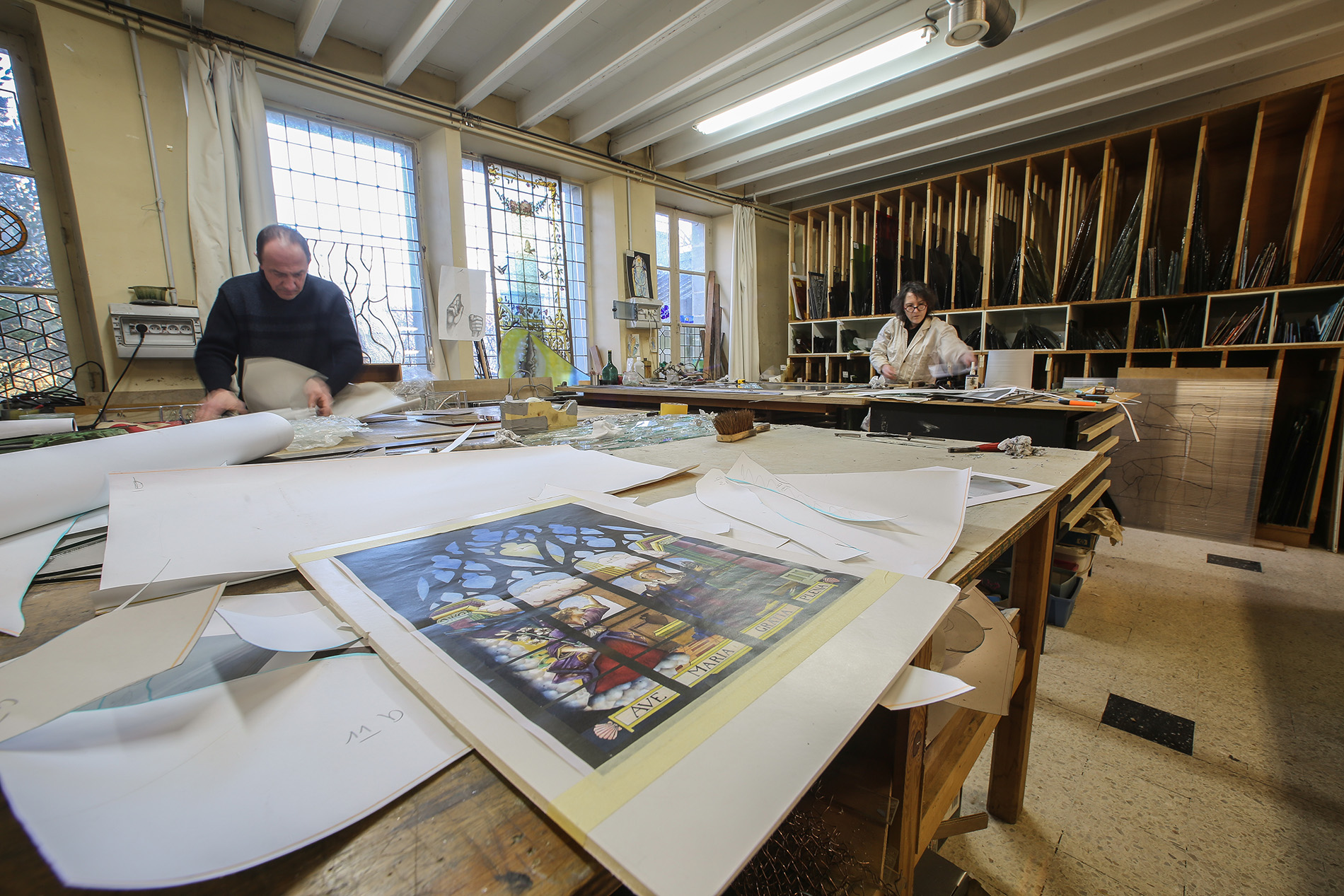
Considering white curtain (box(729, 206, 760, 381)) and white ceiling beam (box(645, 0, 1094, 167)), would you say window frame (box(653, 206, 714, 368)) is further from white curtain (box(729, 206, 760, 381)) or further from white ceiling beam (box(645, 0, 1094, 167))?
white ceiling beam (box(645, 0, 1094, 167))

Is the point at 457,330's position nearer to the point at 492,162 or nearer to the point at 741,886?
the point at 492,162

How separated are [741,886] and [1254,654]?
232 cm

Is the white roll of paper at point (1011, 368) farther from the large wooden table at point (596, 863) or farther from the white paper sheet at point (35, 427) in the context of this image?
the white paper sheet at point (35, 427)

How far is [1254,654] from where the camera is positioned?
1.72m

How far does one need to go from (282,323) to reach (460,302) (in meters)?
2.50

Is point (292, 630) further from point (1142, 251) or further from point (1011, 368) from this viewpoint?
point (1142, 251)

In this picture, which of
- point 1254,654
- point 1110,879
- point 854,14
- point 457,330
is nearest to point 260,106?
point 457,330

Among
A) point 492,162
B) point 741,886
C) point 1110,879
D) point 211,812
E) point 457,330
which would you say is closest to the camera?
point 211,812

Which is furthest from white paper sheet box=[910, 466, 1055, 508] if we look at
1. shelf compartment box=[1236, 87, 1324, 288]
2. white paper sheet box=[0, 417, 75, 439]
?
shelf compartment box=[1236, 87, 1324, 288]

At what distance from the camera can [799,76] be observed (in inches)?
145

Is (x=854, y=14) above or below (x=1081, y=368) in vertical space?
above

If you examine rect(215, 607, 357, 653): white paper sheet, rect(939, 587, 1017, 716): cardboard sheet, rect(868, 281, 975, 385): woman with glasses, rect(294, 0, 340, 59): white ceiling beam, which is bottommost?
rect(939, 587, 1017, 716): cardboard sheet

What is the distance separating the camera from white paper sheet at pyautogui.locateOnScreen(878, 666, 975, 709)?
268 millimetres

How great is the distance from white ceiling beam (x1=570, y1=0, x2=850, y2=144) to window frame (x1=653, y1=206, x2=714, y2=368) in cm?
149
